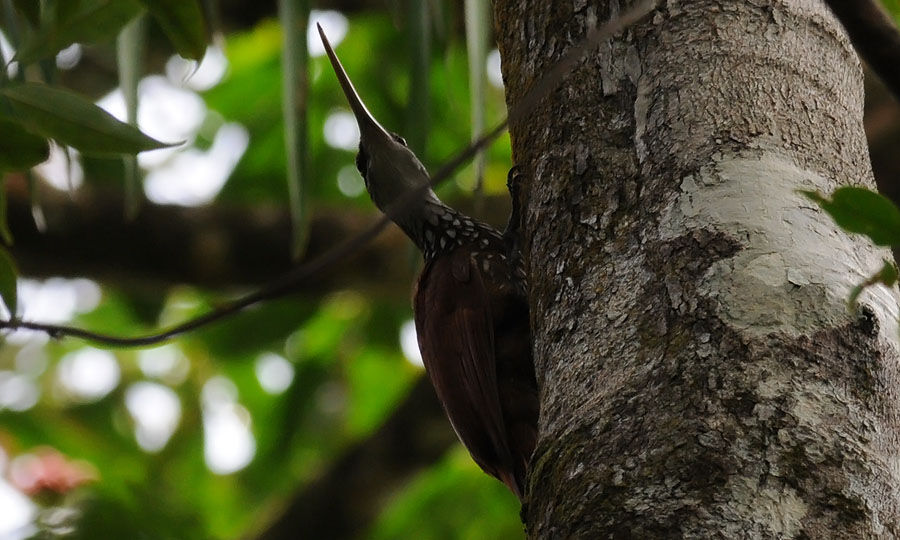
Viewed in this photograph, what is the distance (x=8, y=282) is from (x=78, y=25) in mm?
384

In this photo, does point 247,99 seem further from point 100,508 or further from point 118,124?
point 118,124

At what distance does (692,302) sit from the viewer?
4.61 ft

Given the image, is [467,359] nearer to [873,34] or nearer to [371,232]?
[371,232]

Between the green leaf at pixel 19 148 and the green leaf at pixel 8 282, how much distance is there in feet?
0.45

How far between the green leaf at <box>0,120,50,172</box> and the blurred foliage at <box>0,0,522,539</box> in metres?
2.96

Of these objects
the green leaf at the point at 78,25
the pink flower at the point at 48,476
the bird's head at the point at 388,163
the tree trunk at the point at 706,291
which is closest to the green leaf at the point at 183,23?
the green leaf at the point at 78,25

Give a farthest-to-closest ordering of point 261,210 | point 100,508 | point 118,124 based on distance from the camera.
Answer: point 261,210
point 100,508
point 118,124

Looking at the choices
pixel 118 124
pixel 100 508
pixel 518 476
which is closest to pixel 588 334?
pixel 118 124

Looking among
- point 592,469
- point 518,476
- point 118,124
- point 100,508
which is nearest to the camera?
point 592,469

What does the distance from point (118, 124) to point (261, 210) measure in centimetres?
A: 334

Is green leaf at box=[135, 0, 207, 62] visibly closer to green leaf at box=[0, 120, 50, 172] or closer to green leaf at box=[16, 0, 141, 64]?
green leaf at box=[16, 0, 141, 64]

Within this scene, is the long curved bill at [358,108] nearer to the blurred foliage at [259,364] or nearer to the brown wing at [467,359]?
the brown wing at [467,359]

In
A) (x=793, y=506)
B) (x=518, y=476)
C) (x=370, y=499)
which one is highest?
(x=793, y=506)

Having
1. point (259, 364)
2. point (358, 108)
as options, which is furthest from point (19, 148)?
point (259, 364)
